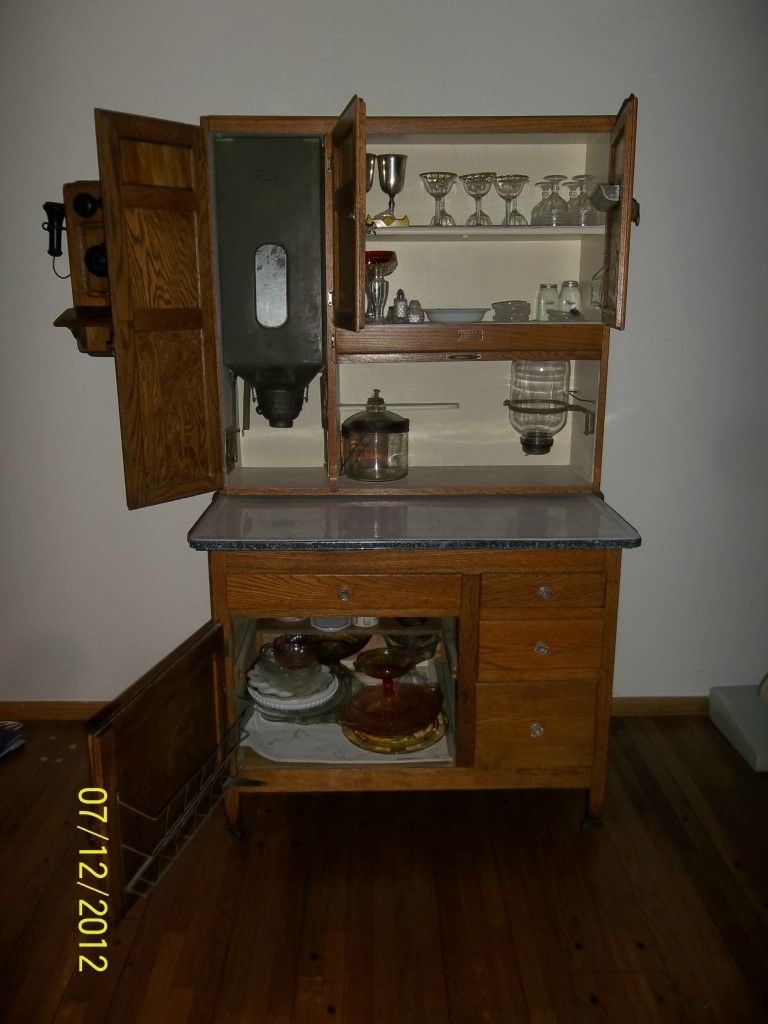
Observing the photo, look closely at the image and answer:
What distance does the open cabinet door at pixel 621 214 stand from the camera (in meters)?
2.07

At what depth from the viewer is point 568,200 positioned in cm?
255

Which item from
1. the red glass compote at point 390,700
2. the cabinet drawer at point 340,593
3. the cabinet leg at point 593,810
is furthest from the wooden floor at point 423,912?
the cabinet drawer at point 340,593


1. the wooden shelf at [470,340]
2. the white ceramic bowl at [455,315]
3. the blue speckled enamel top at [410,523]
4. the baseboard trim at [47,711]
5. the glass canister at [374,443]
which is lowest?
the baseboard trim at [47,711]

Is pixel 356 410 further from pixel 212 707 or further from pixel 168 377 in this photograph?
pixel 212 707

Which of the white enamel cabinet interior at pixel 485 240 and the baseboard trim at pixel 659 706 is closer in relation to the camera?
the white enamel cabinet interior at pixel 485 240

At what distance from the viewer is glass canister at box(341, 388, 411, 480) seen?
101 inches

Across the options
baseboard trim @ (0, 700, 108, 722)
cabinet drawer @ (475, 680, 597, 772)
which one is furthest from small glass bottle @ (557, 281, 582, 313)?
baseboard trim @ (0, 700, 108, 722)

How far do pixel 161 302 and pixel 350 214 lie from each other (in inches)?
22.0

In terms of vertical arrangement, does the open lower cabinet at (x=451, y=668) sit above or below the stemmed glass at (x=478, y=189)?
below

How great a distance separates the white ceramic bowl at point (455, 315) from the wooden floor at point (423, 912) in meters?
1.45

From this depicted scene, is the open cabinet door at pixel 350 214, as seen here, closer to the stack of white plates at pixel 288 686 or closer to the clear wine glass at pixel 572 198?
the clear wine glass at pixel 572 198

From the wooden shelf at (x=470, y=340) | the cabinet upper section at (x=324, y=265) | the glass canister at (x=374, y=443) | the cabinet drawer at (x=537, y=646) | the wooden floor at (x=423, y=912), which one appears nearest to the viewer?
the wooden floor at (x=423, y=912)

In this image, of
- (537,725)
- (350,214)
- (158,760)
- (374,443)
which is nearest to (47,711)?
(158,760)

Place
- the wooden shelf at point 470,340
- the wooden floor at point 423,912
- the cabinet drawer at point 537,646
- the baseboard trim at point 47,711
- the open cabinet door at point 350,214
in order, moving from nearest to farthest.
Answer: the wooden floor at point 423,912, the open cabinet door at point 350,214, the cabinet drawer at point 537,646, the wooden shelf at point 470,340, the baseboard trim at point 47,711
